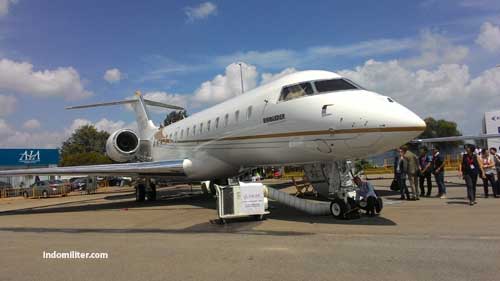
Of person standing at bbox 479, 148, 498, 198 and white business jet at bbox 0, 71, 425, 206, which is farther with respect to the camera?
person standing at bbox 479, 148, 498, 198

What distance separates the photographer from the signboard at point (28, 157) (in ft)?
175

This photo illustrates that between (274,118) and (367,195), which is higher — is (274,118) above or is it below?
above

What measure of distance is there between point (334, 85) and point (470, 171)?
5.10 meters

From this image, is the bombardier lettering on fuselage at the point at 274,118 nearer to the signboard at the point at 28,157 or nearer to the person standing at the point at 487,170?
the person standing at the point at 487,170

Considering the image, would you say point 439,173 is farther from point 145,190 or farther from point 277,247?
point 145,190

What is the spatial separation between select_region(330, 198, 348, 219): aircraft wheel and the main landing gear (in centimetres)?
1062

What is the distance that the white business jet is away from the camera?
336 inches

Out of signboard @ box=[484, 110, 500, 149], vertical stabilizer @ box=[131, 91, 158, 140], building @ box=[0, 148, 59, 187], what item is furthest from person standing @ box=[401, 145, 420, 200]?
building @ box=[0, 148, 59, 187]

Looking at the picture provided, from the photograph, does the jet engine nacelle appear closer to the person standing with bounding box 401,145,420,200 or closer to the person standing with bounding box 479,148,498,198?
the person standing with bounding box 401,145,420,200

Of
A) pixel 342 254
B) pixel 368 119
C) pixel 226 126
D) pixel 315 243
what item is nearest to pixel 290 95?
pixel 368 119

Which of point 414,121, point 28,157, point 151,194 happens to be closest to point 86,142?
point 28,157

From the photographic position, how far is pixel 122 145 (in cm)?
2130

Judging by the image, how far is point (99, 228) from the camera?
1010 cm

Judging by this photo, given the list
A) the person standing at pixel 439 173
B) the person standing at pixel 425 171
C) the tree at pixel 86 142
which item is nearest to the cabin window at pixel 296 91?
the person standing at pixel 439 173
